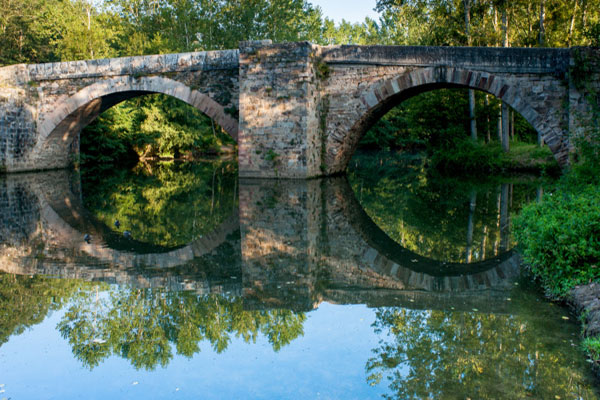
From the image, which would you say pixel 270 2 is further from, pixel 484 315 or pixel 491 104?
pixel 484 315

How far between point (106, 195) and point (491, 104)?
13.9 meters

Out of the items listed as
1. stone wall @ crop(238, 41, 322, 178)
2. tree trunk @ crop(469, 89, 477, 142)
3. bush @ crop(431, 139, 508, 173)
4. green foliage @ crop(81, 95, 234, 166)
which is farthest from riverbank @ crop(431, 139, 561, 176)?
green foliage @ crop(81, 95, 234, 166)

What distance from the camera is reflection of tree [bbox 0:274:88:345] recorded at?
161 inches

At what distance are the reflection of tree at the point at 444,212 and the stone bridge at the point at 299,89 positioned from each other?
1.69 m

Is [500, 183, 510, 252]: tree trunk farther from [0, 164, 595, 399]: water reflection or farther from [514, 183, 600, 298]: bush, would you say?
[514, 183, 600, 298]: bush

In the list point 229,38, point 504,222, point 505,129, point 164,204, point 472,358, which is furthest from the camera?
point 229,38

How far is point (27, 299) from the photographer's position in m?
4.61

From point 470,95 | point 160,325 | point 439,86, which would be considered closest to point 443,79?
point 439,86

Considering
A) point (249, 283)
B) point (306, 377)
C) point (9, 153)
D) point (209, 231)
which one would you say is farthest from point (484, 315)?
point (9, 153)

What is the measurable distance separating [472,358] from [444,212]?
240 inches

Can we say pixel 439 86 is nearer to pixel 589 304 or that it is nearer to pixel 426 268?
pixel 426 268

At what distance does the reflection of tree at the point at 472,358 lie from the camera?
2.98 metres

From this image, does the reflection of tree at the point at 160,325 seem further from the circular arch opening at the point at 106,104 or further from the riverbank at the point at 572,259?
the circular arch opening at the point at 106,104

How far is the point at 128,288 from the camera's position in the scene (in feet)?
16.1
